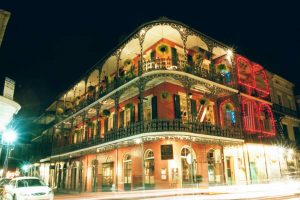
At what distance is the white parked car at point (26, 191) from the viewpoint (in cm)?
1088

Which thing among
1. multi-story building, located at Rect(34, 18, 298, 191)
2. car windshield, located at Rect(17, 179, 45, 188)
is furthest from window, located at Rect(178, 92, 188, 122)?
car windshield, located at Rect(17, 179, 45, 188)

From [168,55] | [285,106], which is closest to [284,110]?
[285,106]

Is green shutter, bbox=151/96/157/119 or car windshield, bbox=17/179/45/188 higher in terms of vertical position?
green shutter, bbox=151/96/157/119

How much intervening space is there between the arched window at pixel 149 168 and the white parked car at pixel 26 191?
6268 mm

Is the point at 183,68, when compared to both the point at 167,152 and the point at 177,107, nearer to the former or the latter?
the point at 177,107

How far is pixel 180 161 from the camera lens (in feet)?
49.9

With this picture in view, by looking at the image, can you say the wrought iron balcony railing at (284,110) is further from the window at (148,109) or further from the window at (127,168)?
the window at (127,168)

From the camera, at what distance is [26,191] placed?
11070 millimetres

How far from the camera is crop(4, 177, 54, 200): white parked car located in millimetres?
10883

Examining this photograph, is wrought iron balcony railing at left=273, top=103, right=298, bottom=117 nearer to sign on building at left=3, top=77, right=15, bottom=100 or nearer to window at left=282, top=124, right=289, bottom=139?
window at left=282, top=124, right=289, bottom=139

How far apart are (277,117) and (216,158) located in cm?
967

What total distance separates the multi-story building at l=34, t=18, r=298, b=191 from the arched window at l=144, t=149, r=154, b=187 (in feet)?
0.21

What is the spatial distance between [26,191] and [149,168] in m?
7.38

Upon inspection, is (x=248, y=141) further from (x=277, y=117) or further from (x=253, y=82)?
(x=277, y=117)
